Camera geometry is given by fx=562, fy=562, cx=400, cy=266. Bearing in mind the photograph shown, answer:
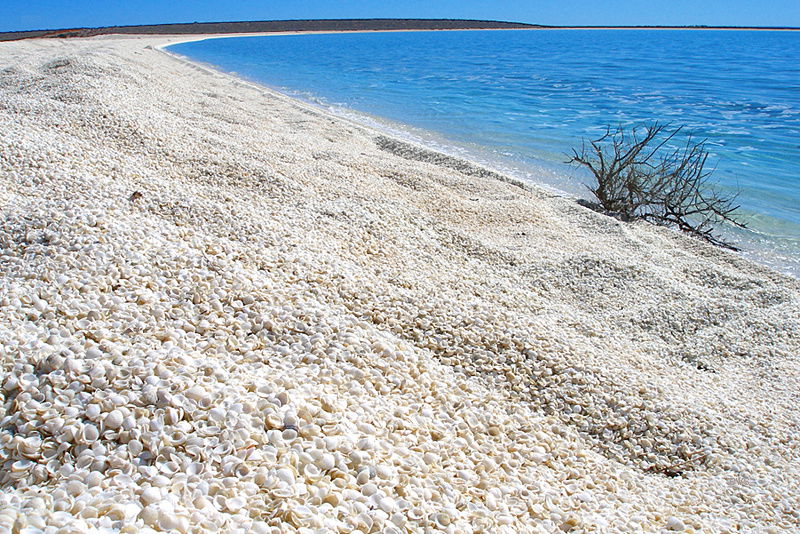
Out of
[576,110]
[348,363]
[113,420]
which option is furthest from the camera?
[576,110]

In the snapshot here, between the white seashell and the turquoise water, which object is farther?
the turquoise water

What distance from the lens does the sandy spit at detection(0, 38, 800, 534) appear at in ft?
6.79

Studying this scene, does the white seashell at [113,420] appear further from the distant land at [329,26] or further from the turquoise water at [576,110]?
the distant land at [329,26]

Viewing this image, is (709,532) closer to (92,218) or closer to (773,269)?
(92,218)

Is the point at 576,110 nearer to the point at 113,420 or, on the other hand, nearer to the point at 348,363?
the point at 348,363

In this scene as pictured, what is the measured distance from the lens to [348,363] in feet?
9.95

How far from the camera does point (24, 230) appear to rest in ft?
12.0

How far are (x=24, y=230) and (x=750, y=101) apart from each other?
21674mm

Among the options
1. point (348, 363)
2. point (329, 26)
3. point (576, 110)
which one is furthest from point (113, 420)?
point (329, 26)

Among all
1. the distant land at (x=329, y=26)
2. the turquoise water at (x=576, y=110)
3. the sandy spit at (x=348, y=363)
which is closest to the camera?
the sandy spit at (x=348, y=363)

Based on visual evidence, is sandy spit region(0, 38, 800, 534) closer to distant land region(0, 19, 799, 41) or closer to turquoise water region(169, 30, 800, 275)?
turquoise water region(169, 30, 800, 275)

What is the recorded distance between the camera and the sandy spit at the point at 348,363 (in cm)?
207

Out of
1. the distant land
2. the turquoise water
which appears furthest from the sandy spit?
the distant land

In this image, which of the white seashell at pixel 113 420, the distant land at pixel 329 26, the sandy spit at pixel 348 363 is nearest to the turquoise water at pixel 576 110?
the sandy spit at pixel 348 363
